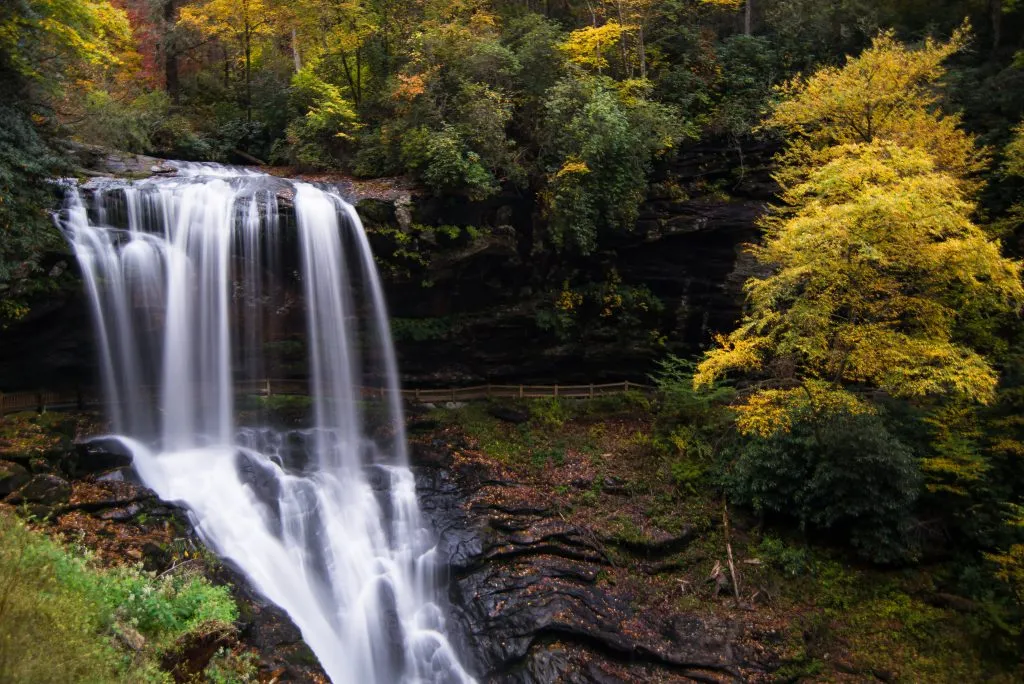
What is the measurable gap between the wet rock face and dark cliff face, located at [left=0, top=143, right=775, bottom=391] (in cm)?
598

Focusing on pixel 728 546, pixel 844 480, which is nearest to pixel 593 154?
pixel 844 480

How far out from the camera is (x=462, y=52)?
18812mm

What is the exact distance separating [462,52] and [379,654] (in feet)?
50.4

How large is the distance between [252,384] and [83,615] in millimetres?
11164

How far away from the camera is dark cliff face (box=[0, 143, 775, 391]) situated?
1792 cm

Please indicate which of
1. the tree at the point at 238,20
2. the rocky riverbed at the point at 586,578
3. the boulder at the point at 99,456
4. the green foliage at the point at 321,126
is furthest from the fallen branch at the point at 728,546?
the tree at the point at 238,20

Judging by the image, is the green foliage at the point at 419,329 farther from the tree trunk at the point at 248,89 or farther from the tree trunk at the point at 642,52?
the tree trunk at the point at 642,52

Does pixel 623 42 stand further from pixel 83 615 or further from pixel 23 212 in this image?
pixel 83 615

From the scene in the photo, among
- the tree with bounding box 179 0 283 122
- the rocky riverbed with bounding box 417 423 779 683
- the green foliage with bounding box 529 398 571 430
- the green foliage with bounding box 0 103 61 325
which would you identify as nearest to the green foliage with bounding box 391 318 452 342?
the green foliage with bounding box 529 398 571 430

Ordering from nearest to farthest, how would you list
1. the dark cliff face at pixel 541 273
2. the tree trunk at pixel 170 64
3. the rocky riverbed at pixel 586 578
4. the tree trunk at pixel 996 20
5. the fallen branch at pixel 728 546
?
the rocky riverbed at pixel 586 578 → the fallen branch at pixel 728 546 → the dark cliff face at pixel 541 273 → the tree trunk at pixel 996 20 → the tree trunk at pixel 170 64

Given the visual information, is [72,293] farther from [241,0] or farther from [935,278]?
[935,278]

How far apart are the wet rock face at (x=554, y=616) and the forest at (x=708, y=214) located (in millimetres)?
800

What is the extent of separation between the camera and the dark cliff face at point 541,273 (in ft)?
58.8

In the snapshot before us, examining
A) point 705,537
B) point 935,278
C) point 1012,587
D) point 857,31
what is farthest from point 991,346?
point 857,31
